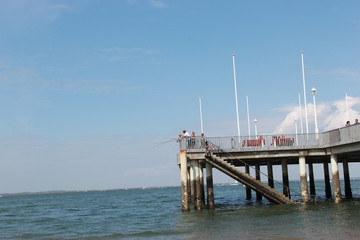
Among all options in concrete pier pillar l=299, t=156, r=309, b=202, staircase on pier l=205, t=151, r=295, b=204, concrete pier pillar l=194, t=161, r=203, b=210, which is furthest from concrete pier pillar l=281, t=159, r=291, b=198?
concrete pier pillar l=194, t=161, r=203, b=210

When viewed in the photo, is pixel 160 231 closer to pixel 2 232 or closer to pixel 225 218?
pixel 225 218

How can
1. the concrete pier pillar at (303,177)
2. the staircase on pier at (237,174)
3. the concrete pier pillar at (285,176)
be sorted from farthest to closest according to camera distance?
1. the concrete pier pillar at (285,176)
2. the concrete pier pillar at (303,177)
3. the staircase on pier at (237,174)

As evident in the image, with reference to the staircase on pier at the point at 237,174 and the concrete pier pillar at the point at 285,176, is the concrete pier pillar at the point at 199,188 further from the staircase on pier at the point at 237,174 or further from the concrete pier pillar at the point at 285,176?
the concrete pier pillar at the point at 285,176

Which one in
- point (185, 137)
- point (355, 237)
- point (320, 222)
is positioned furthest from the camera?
point (185, 137)

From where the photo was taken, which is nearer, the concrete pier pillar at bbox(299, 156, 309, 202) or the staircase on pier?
the staircase on pier

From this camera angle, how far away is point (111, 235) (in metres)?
31.4

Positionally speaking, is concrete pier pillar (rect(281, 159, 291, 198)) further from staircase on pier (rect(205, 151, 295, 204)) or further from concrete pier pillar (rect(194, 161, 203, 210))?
concrete pier pillar (rect(194, 161, 203, 210))

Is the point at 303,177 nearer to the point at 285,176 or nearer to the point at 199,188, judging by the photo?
the point at 285,176

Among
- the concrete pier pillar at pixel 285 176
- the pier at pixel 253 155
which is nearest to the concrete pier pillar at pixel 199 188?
the pier at pixel 253 155

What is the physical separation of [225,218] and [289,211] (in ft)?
15.5

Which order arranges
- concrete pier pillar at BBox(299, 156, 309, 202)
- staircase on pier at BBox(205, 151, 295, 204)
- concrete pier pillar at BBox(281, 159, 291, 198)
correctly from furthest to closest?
concrete pier pillar at BBox(281, 159, 291, 198) → concrete pier pillar at BBox(299, 156, 309, 202) → staircase on pier at BBox(205, 151, 295, 204)

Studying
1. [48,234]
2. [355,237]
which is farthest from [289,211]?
[48,234]

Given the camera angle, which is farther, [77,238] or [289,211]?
[289,211]

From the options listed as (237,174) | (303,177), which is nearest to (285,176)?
(303,177)
